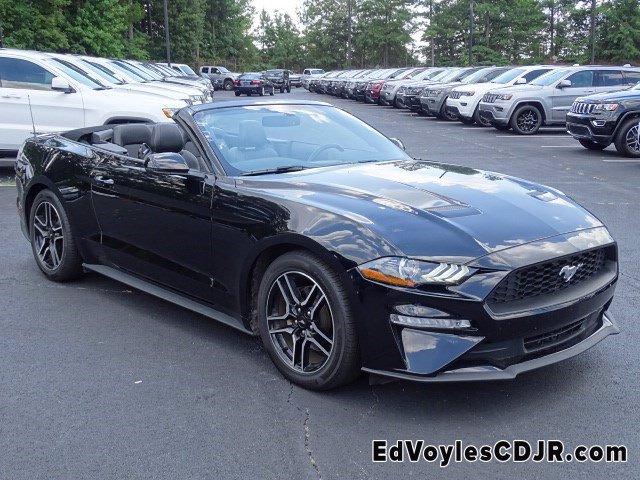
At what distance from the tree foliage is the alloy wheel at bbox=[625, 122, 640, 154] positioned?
24.6 meters

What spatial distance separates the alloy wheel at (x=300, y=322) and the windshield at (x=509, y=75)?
1859cm

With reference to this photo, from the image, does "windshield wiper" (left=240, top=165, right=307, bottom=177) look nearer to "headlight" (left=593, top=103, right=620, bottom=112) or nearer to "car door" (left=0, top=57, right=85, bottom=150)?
"car door" (left=0, top=57, right=85, bottom=150)

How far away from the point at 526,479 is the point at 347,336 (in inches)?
40.7

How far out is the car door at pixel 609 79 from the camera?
19578 mm

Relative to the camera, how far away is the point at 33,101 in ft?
38.5

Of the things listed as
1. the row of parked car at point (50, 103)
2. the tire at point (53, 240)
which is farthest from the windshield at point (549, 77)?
the tire at point (53, 240)

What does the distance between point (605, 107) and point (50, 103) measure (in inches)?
389

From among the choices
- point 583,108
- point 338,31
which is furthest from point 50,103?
point 338,31

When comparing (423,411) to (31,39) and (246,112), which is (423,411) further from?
(31,39)

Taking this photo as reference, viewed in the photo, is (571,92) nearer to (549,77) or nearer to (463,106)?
(549,77)

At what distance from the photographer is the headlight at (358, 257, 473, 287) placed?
3.40 m

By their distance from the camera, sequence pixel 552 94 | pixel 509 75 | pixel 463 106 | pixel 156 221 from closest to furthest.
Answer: pixel 156 221 < pixel 552 94 < pixel 509 75 < pixel 463 106

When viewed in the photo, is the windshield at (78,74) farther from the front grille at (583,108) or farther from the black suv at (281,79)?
the black suv at (281,79)

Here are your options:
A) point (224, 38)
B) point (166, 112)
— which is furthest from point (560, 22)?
point (166, 112)
